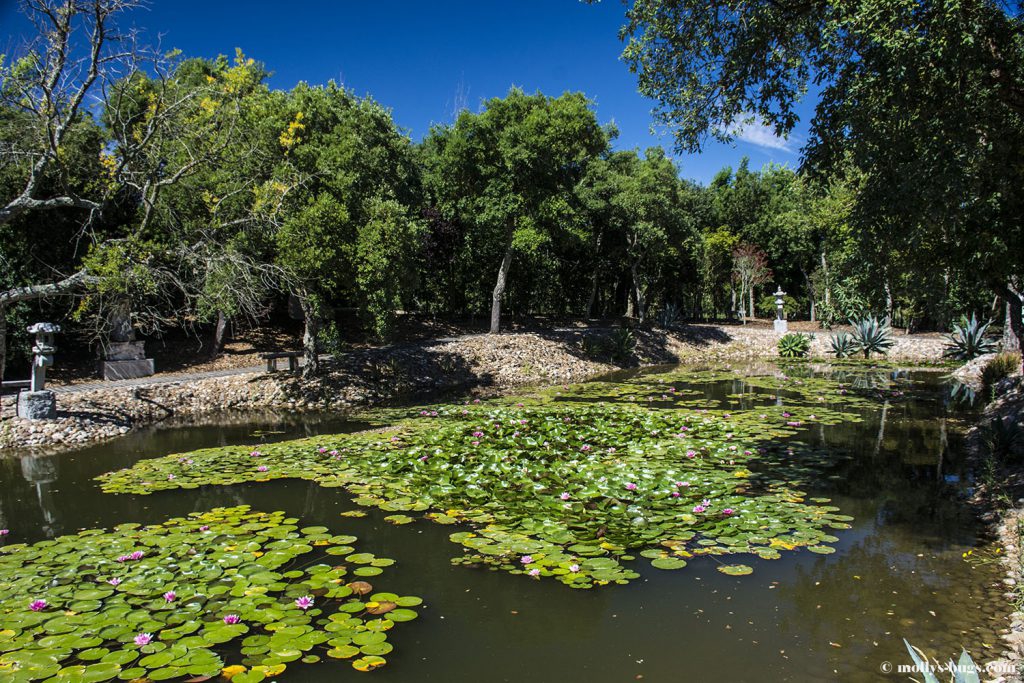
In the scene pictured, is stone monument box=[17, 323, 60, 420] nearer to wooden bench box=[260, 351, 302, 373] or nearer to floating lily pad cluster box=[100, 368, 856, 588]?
floating lily pad cluster box=[100, 368, 856, 588]

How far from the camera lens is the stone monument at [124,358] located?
44.3 ft

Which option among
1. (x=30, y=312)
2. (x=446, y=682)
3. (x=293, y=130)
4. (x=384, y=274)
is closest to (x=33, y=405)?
(x=30, y=312)

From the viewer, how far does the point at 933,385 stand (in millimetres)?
13484

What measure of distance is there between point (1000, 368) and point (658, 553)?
10284 millimetres

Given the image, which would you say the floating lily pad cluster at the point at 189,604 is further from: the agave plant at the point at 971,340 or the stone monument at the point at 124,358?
the agave plant at the point at 971,340

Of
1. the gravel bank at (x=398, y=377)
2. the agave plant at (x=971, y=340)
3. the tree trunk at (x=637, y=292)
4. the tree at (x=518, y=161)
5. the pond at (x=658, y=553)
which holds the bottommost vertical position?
the pond at (x=658, y=553)

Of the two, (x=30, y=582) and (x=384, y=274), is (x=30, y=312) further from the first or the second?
(x=30, y=582)

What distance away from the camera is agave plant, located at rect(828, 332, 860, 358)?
62.8 feet

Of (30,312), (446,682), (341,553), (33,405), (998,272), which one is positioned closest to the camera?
(446,682)

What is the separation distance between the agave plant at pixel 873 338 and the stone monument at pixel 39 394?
2031 cm

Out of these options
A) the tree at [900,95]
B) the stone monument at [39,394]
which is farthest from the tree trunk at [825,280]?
the stone monument at [39,394]

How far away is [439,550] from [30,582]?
9.54ft

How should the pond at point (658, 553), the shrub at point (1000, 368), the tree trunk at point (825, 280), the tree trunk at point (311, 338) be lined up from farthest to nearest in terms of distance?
the tree trunk at point (825, 280) → the tree trunk at point (311, 338) → the shrub at point (1000, 368) → the pond at point (658, 553)

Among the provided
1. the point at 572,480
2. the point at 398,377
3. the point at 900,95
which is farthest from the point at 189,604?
the point at 398,377
